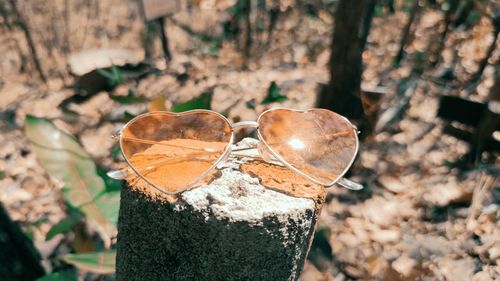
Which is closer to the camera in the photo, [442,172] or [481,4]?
[442,172]

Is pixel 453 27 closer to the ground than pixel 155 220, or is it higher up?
closer to the ground

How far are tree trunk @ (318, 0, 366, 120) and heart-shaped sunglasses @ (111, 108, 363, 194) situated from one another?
4.38ft

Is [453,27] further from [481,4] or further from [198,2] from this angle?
[198,2]

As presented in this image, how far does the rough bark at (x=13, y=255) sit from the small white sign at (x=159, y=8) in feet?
5.94

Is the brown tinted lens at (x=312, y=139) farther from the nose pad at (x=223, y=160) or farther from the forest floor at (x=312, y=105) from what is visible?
the forest floor at (x=312, y=105)

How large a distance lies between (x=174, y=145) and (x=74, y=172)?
759mm

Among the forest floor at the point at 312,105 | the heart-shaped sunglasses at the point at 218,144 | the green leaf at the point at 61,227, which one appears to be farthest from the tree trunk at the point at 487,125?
the green leaf at the point at 61,227

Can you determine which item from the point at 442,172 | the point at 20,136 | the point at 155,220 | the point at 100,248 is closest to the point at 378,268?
the point at 442,172

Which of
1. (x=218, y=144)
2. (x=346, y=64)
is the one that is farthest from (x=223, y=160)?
(x=346, y=64)

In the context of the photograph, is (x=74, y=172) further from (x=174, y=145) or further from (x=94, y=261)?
(x=174, y=145)

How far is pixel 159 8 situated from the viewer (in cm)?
267

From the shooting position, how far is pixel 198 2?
4.19 meters

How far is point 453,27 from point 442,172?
2408 mm

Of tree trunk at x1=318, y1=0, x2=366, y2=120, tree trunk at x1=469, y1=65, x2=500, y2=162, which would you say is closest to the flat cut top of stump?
tree trunk at x1=318, y1=0, x2=366, y2=120
